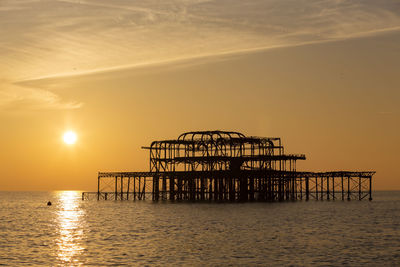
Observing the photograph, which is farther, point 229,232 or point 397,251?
point 229,232

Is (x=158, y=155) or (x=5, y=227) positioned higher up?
(x=158, y=155)

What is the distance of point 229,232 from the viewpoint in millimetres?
58188

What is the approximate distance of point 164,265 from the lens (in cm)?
3862

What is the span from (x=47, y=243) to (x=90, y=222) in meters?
24.0

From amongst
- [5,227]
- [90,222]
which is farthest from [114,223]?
[5,227]

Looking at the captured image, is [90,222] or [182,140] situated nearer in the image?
[90,222]

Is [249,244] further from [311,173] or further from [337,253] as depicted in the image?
[311,173]

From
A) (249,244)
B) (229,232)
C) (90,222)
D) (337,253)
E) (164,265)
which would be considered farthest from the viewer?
(90,222)

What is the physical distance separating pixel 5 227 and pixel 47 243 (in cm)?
2097

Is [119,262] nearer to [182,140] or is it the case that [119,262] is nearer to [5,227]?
[5,227]

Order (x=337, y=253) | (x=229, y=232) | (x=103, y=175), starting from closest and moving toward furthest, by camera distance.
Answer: (x=337, y=253), (x=229, y=232), (x=103, y=175)

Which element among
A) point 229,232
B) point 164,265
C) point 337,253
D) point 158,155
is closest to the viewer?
point 164,265

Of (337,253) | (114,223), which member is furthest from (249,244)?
(114,223)

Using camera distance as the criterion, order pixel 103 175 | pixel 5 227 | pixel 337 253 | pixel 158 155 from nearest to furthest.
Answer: pixel 337 253, pixel 5 227, pixel 158 155, pixel 103 175
